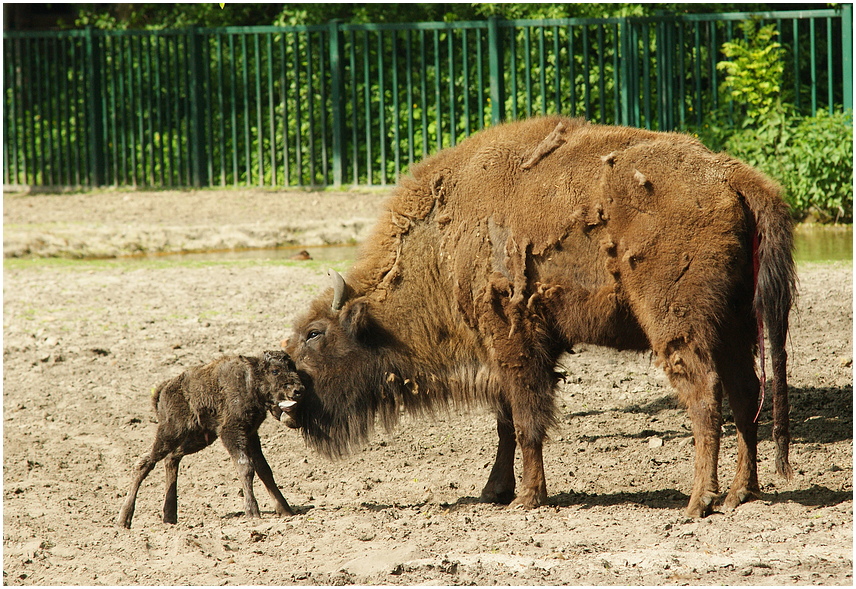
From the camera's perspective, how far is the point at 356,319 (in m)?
4.96

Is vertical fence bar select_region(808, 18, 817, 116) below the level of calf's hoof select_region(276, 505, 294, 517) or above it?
above

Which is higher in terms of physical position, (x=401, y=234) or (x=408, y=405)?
(x=401, y=234)

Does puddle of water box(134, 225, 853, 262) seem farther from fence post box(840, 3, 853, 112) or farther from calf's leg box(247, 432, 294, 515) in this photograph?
calf's leg box(247, 432, 294, 515)

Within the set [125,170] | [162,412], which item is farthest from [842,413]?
[125,170]

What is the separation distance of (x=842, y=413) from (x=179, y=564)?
4.05 m

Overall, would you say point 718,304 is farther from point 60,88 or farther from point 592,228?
point 60,88

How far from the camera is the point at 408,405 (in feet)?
17.0

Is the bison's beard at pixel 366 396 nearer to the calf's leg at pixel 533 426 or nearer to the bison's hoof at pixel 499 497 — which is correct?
the calf's leg at pixel 533 426

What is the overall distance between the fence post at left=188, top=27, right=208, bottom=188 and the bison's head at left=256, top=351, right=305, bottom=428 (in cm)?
1091

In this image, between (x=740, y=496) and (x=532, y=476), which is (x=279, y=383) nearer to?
(x=532, y=476)

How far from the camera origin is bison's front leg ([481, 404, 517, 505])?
5059 millimetres

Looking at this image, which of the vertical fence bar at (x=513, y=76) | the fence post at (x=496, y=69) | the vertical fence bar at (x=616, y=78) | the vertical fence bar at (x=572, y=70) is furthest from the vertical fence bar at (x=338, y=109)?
the vertical fence bar at (x=616, y=78)

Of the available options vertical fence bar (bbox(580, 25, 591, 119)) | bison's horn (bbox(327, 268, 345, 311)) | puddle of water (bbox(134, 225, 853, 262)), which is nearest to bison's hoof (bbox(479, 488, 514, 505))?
bison's horn (bbox(327, 268, 345, 311))

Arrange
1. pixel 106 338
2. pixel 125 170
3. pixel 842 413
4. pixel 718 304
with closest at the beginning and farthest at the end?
pixel 718 304 → pixel 842 413 → pixel 106 338 → pixel 125 170
